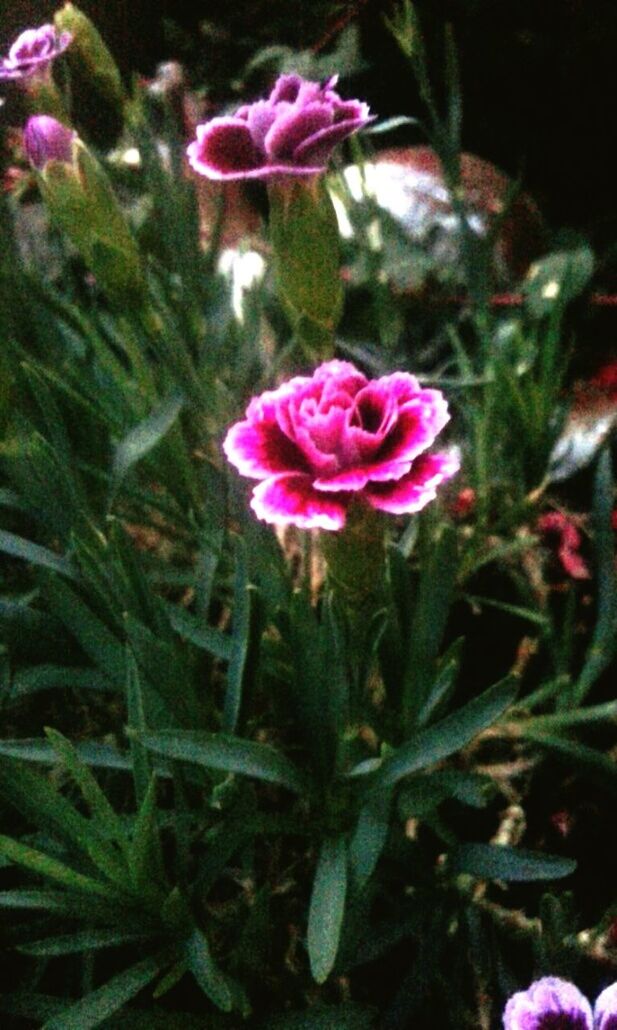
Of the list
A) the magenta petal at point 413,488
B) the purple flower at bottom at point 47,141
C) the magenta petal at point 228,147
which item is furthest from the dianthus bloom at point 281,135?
the magenta petal at point 413,488

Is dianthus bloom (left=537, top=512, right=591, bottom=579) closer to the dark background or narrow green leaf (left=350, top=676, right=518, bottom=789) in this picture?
the dark background

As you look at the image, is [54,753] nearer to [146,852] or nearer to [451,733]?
[146,852]

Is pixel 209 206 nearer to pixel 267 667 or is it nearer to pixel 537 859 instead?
pixel 267 667

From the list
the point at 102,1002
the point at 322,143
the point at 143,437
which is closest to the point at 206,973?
the point at 102,1002

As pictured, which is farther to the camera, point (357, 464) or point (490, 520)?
point (490, 520)

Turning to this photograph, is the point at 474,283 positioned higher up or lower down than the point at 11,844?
higher up

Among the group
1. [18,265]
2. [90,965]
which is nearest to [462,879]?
[90,965]

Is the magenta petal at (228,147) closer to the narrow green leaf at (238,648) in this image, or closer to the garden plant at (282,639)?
the garden plant at (282,639)

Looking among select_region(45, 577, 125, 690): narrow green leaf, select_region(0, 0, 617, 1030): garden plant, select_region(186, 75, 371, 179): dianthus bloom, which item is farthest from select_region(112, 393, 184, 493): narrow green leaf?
select_region(186, 75, 371, 179): dianthus bloom
